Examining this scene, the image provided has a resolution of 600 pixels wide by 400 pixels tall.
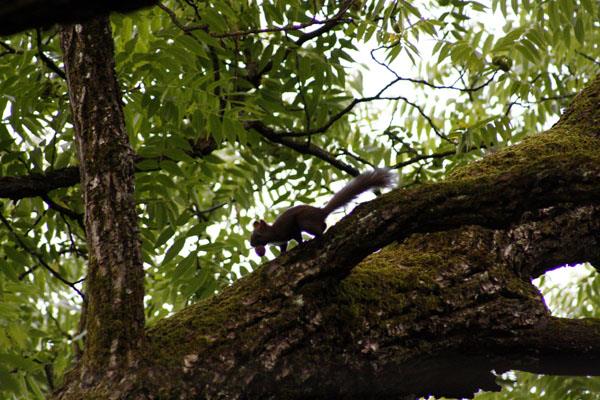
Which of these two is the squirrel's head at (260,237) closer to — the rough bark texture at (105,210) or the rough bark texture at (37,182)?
the rough bark texture at (37,182)

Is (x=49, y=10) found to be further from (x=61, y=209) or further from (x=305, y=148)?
(x=305, y=148)

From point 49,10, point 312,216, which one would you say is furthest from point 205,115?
point 49,10

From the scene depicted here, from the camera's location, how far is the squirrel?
4133 mm

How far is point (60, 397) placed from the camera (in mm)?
2738

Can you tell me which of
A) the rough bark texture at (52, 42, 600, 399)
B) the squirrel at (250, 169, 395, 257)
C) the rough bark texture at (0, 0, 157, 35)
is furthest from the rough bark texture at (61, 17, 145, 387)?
the rough bark texture at (0, 0, 157, 35)

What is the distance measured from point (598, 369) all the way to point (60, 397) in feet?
8.00

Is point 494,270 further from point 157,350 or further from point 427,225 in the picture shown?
point 157,350

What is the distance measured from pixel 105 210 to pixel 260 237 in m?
2.07

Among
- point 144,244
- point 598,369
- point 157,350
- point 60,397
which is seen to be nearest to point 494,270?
point 598,369

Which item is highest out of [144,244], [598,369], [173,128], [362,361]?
[173,128]

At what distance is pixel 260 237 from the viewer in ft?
16.4

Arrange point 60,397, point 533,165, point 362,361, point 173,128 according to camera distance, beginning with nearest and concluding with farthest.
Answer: point 60,397 → point 362,361 → point 533,165 → point 173,128

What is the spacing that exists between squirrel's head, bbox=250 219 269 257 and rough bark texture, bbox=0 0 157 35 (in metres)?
3.67

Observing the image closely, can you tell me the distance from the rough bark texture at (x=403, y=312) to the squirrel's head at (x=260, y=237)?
164cm
